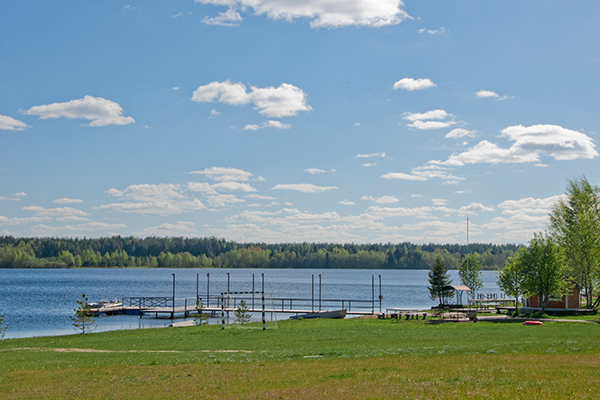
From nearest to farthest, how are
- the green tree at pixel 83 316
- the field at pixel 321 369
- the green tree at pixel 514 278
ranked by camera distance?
the field at pixel 321 369, the green tree at pixel 83 316, the green tree at pixel 514 278

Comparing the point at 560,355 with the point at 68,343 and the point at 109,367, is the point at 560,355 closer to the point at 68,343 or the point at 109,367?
the point at 109,367

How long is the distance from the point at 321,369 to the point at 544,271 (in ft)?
113

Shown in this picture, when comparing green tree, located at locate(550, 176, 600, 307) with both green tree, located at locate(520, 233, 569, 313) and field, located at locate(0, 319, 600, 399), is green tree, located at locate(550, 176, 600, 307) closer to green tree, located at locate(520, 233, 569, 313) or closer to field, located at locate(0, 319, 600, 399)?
green tree, located at locate(520, 233, 569, 313)

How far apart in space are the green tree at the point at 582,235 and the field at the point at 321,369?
28808mm

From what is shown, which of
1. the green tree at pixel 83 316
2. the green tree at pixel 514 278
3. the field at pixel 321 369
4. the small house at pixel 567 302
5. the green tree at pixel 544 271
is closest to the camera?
the field at pixel 321 369

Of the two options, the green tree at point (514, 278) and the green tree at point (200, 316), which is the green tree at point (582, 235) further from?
the green tree at point (200, 316)

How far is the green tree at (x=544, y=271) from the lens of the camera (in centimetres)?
4188

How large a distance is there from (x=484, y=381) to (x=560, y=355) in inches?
237

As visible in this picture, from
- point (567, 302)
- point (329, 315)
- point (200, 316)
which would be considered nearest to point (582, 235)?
point (567, 302)

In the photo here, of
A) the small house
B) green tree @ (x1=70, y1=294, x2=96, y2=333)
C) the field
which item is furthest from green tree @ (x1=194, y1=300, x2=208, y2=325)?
the small house

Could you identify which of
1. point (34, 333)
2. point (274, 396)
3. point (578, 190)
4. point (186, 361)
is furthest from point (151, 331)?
point (578, 190)

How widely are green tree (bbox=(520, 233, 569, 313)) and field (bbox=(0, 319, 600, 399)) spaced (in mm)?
19435

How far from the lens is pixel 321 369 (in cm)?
1417

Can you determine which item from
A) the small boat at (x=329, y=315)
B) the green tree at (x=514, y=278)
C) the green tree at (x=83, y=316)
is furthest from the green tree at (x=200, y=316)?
the green tree at (x=514, y=278)
